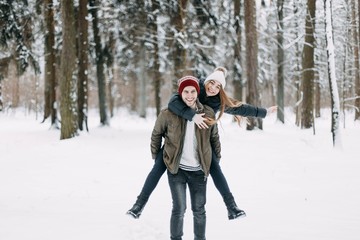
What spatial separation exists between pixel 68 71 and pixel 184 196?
33.0 feet

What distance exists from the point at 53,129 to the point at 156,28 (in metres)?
7.04

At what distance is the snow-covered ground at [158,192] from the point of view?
465 cm

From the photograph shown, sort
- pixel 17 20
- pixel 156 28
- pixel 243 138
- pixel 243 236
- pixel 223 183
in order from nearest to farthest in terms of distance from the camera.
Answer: pixel 223 183
pixel 243 236
pixel 243 138
pixel 17 20
pixel 156 28

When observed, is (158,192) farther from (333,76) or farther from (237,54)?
(237,54)

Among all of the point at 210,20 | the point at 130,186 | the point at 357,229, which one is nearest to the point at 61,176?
Answer: the point at 130,186

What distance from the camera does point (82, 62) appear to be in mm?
15023

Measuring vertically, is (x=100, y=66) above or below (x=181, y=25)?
below

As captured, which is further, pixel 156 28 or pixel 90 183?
pixel 156 28

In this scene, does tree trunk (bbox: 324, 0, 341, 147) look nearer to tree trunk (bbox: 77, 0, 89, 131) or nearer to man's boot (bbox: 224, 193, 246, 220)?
man's boot (bbox: 224, 193, 246, 220)

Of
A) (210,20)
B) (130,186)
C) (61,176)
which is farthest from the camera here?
(210,20)

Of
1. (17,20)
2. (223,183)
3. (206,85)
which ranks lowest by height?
(223,183)

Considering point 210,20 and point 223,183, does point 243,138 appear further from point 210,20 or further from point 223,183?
point 223,183

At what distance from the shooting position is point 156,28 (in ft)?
61.2

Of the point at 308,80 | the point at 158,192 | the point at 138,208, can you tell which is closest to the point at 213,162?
the point at 138,208
